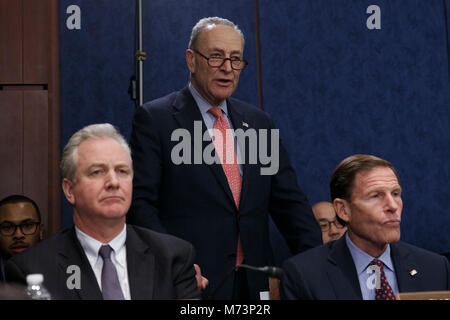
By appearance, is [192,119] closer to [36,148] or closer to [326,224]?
[326,224]

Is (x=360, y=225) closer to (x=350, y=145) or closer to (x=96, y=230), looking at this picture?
(x=96, y=230)

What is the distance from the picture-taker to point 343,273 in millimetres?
2197

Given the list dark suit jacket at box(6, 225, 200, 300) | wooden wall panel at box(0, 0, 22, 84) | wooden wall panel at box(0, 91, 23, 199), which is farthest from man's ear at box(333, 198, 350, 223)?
wooden wall panel at box(0, 0, 22, 84)

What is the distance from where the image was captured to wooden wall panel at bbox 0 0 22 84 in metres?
4.22

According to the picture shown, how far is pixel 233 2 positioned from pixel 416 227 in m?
1.91

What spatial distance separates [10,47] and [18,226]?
1.27m

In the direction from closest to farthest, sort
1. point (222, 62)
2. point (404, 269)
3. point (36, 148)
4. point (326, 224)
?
1. point (404, 269)
2. point (222, 62)
3. point (326, 224)
4. point (36, 148)

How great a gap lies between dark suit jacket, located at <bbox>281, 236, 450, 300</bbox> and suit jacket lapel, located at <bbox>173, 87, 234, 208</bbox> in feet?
1.83

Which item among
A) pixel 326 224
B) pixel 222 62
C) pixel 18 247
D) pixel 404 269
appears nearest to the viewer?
pixel 404 269

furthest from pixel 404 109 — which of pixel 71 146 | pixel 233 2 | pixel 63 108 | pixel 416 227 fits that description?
pixel 71 146

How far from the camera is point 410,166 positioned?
4.43 metres

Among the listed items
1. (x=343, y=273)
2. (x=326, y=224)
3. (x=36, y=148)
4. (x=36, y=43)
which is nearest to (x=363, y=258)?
(x=343, y=273)

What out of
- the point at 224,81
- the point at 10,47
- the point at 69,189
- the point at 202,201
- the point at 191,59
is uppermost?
the point at 10,47
